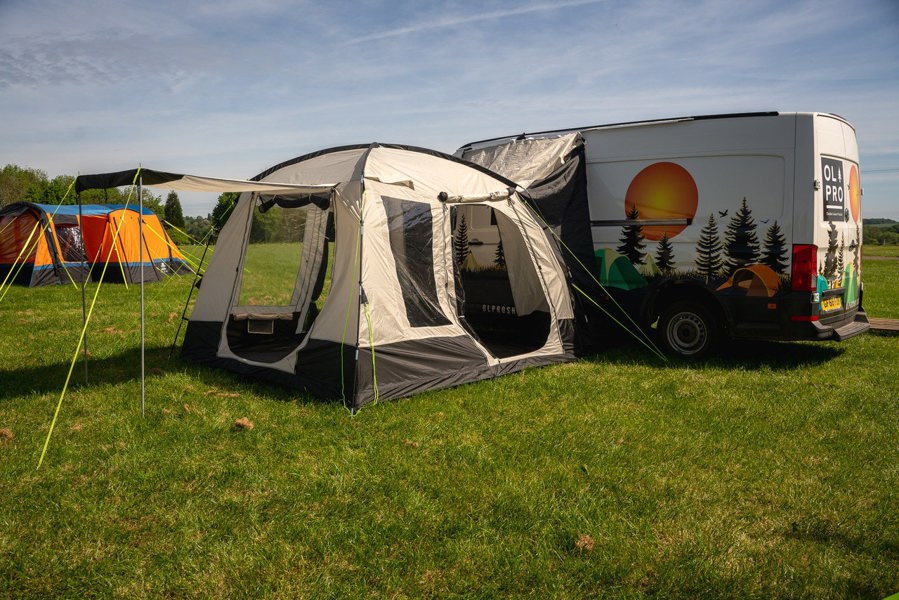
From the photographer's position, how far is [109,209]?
16.2 metres

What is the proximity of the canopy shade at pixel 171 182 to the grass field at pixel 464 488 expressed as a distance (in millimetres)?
1867

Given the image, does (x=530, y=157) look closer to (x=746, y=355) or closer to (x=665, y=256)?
(x=665, y=256)

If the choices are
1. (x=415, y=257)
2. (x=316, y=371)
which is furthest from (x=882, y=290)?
(x=316, y=371)

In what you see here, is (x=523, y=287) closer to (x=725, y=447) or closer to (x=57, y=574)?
(x=725, y=447)

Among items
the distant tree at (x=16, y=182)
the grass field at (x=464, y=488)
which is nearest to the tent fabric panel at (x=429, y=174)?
the grass field at (x=464, y=488)

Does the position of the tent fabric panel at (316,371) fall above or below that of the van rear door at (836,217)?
below

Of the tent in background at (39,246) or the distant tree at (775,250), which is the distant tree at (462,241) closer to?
the distant tree at (775,250)

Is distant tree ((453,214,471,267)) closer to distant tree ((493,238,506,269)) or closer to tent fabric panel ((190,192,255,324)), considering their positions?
distant tree ((493,238,506,269))

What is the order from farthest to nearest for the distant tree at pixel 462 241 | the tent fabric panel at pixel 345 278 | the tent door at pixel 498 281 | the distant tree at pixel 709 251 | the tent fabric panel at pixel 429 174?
the distant tree at pixel 462 241 → the tent door at pixel 498 281 → the distant tree at pixel 709 251 → the tent fabric panel at pixel 429 174 → the tent fabric panel at pixel 345 278

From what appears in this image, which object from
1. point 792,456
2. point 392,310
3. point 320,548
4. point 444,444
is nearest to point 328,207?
point 392,310

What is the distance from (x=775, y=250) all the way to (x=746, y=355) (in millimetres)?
1574

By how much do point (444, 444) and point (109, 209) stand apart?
1410 centimetres

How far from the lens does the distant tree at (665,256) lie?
767 centimetres

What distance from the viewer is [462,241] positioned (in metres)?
9.00
